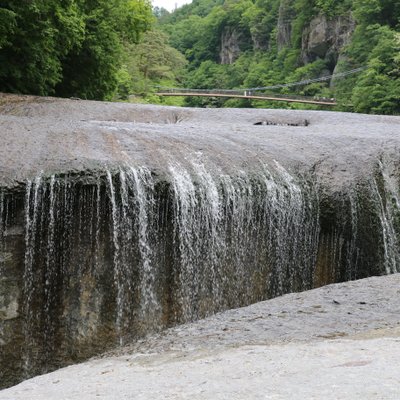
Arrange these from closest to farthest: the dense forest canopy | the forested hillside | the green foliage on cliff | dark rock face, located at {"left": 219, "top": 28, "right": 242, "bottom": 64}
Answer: the green foliage on cliff, the dense forest canopy, the forested hillside, dark rock face, located at {"left": 219, "top": 28, "right": 242, "bottom": 64}

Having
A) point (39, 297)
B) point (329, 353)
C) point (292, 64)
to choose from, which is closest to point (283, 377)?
point (329, 353)

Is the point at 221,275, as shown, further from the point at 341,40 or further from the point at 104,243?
the point at 341,40

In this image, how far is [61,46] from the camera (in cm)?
1428

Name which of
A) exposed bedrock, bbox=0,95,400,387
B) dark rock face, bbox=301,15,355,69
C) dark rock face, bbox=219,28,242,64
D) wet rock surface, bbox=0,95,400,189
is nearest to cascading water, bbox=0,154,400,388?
exposed bedrock, bbox=0,95,400,387

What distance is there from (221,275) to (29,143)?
10.6 feet

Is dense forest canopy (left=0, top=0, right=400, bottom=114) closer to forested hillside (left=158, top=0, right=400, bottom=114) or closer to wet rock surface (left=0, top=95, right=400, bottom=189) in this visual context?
forested hillside (left=158, top=0, right=400, bottom=114)

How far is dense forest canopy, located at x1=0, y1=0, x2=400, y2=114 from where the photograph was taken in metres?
13.6

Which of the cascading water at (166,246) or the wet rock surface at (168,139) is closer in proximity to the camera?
the cascading water at (166,246)

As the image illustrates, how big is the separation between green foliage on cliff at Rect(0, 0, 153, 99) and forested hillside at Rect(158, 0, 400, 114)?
57.6ft

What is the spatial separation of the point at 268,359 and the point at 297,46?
5849cm

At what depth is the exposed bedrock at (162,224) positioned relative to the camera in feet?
23.7

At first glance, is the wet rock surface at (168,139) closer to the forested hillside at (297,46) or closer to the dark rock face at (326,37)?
the forested hillside at (297,46)

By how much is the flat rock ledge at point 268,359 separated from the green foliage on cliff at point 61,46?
8013 millimetres

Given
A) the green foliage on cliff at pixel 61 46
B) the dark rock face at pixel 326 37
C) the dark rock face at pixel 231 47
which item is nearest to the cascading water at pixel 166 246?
the green foliage on cliff at pixel 61 46
